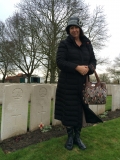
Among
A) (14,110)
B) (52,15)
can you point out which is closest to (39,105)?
(14,110)

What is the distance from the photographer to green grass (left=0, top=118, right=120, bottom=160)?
2.24m

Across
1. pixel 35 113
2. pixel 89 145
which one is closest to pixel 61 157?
pixel 89 145

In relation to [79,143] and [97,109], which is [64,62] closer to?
[79,143]

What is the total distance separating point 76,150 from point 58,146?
0.98 feet

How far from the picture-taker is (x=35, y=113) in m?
3.29

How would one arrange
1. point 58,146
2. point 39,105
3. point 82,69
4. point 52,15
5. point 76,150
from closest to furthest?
1. point 82,69
2. point 76,150
3. point 58,146
4. point 39,105
5. point 52,15

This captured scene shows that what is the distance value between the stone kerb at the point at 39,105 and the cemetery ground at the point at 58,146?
0.21m

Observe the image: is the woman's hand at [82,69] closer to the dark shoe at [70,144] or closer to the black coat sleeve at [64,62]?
the black coat sleeve at [64,62]

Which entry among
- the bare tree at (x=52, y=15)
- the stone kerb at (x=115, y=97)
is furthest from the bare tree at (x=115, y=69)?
the stone kerb at (x=115, y=97)

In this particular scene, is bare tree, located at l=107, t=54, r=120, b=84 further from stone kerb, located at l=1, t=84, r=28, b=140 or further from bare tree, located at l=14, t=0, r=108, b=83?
stone kerb, located at l=1, t=84, r=28, b=140

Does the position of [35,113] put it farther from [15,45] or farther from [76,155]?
[15,45]

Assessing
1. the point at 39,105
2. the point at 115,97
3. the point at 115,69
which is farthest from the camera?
the point at 115,69

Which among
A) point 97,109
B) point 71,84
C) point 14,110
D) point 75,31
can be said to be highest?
point 75,31

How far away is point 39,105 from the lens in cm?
333
